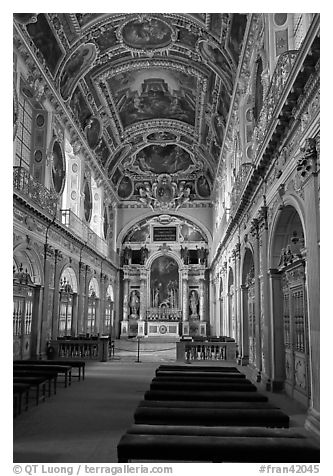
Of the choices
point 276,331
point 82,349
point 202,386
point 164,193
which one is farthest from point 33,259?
point 164,193

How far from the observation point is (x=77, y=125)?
2044cm

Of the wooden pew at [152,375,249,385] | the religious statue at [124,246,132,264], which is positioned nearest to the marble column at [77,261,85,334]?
the religious statue at [124,246,132,264]

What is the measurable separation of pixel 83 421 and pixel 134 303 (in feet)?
81.6

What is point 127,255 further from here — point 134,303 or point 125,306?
point 125,306

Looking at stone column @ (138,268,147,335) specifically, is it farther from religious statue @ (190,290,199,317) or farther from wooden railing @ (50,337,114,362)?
wooden railing @ (50,337,114,362)

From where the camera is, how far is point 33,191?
610 inches

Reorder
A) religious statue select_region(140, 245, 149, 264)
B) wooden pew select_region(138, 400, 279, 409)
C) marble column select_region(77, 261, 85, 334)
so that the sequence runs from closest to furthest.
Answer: wooden pew select_region(138, 400, 279, 409), marble column select_region(77, 261, 85, 334), religious statue select_region(140, 245, 149, 264)

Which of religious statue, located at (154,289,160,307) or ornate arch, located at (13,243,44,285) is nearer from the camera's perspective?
ornate arch, located at (13,243,44,285)

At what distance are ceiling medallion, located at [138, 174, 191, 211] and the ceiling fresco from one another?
0.55 ft

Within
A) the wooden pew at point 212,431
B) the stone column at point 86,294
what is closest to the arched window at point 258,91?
the wooden pew at point 212,431

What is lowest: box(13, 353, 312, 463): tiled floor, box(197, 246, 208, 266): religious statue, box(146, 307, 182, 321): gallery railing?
box(13, 353, 312, 463): tiled floor

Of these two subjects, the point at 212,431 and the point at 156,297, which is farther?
the point at 156,297

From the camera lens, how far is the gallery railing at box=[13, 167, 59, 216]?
14.2 meters

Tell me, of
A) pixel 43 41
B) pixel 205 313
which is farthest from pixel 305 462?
pixel 205 313
